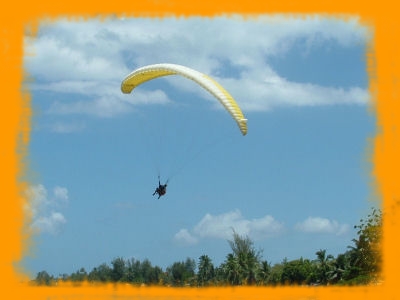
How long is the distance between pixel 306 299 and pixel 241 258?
46.0 metres

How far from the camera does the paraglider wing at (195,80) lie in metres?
16.4

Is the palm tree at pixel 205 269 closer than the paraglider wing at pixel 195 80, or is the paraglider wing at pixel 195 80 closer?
the paraglider wing at pixel 195 80

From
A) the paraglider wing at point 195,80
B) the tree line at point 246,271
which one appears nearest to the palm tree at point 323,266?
the tree line at point 246,271

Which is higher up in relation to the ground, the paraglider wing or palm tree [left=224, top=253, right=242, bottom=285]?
the paraglider wing

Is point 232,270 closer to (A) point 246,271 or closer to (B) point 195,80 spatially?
(A) point 246,271

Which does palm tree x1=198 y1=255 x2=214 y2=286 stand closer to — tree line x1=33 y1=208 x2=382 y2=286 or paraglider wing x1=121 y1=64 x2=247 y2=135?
tree line x1=33 y1=208 x2=382 y2=286

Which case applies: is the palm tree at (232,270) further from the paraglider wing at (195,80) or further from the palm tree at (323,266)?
the paraglider wing at (195,80)

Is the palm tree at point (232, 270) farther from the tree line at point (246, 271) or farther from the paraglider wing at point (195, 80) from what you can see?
the paraglider wing at point (195, 80)

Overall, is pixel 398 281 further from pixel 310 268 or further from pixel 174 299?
pixel 310 268

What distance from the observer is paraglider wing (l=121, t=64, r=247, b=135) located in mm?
16422

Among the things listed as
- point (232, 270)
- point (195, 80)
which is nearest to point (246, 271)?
point (232, 270)

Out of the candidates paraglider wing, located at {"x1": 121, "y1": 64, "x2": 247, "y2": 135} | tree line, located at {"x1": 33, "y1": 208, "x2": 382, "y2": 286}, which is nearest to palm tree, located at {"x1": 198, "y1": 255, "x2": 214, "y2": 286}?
tree line, located at {"x1": 33, "y1": 208, "x2": 382, "y2": 286}

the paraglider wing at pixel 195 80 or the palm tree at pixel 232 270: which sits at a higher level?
the paraglider wing at pixel 195 80

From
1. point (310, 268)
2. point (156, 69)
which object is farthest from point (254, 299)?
point (310, 268)
